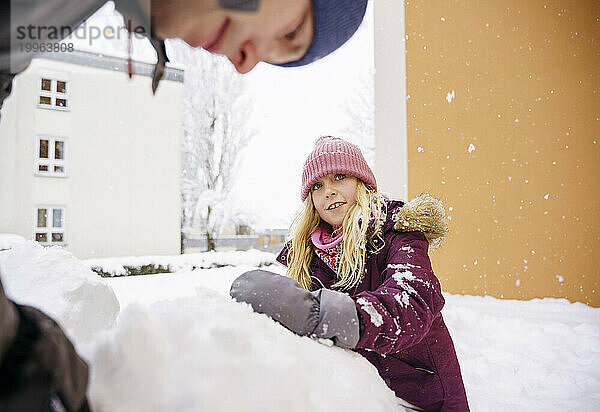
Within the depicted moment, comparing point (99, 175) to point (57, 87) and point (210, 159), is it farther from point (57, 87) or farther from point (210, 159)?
point (210, 159)

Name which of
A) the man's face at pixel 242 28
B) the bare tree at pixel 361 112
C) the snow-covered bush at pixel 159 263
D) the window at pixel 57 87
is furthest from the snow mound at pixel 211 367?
the bare tree at pixel 361 112

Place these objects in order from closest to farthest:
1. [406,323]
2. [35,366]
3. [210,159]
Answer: [35,366], [406,323], [210,159]

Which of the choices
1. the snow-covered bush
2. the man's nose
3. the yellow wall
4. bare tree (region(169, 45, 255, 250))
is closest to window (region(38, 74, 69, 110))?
the man's nose

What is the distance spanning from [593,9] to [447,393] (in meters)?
3.38

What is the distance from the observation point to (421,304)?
820 mm

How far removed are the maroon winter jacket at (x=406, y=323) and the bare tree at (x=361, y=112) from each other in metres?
9.99

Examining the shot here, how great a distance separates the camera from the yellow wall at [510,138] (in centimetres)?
310

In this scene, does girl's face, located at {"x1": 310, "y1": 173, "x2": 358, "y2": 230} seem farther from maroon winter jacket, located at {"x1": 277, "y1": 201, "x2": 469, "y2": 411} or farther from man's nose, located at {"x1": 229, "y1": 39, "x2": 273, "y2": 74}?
man's nose, located at {"x1": 229, "y1": 39, "x2": 273, "y2": 74}

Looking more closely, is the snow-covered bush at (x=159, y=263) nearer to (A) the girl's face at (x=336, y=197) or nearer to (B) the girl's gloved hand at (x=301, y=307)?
(A) the girl's face at (x=336, y=197)

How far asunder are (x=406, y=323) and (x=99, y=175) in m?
4.23

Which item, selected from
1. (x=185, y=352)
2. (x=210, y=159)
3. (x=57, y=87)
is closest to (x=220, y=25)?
(x=185, y=352)

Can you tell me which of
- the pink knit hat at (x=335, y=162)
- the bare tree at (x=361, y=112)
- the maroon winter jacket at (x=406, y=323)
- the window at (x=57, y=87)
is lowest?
the maroon winter jacket at (x=406, y=323)

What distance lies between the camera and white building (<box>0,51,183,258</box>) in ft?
7.11

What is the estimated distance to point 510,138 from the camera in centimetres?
331
